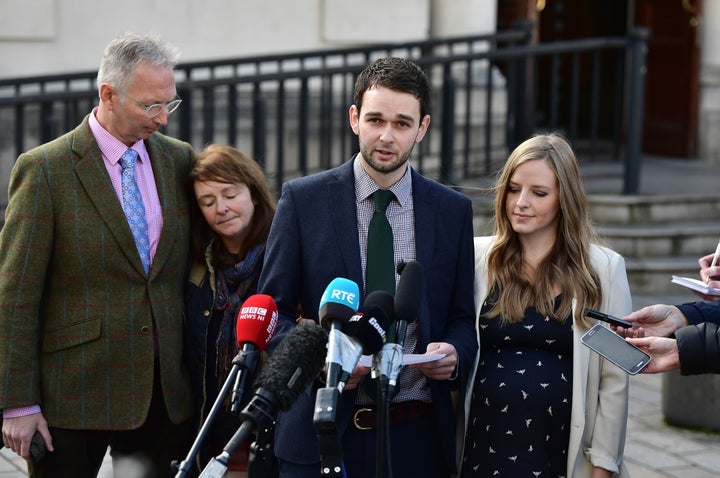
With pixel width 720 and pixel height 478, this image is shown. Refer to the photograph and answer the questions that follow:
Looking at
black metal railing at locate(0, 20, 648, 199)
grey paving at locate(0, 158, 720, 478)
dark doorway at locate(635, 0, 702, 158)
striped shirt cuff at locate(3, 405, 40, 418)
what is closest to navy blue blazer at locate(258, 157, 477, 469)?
striped shirt cuff at locate(3, 405, 40, 418)

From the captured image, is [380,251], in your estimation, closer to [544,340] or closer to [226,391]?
[544,340]

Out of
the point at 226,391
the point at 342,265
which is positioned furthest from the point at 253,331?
the point at 342,265

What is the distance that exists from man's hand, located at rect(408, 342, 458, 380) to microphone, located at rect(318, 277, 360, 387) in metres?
0.72

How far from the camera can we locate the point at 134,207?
12.6 feet

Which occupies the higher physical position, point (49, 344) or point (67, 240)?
point (67, 240)

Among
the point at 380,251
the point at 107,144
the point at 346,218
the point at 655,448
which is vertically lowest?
the point at 655,448

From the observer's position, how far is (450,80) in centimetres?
930

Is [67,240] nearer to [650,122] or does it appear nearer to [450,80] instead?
[450,80]

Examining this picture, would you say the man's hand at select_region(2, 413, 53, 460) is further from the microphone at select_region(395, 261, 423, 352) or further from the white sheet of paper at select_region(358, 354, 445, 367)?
the microphone at select_region(395, 261, 423, 352)

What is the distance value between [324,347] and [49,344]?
1.34 metres

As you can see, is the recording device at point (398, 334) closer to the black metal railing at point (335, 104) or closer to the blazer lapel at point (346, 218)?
the blazer lapel at point (346, 218)

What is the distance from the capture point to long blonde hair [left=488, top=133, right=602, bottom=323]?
3.80m

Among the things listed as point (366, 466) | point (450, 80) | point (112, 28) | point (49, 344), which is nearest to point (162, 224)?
→ point (49, 344)

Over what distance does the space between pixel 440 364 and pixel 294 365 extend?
32.4 inches
